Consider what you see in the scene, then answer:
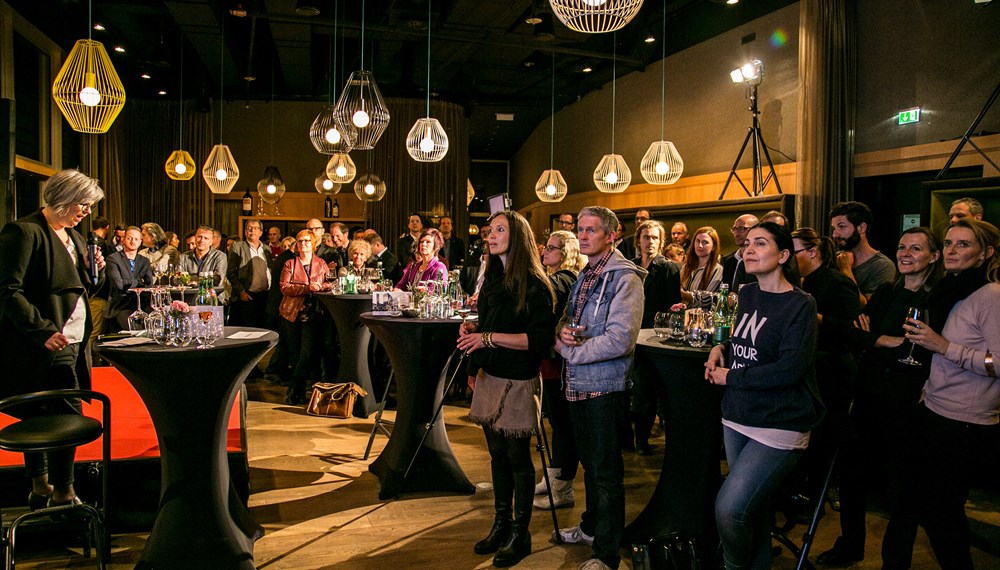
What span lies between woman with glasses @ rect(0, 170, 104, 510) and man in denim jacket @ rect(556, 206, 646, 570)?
2.38 m

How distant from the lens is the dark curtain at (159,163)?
13.3 metres

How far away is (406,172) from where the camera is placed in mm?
13484

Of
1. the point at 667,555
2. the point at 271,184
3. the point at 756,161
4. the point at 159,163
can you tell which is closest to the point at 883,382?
the point at 667,555

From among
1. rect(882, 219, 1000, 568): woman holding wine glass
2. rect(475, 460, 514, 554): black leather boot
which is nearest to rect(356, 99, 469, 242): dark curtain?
rect(475, 460, 514, 554): black leather boot

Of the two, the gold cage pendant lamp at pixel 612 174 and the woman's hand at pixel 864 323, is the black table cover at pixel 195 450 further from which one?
the gold cage pendant lamp at pixel 612 174

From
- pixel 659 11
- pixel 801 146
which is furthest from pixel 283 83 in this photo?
pixel 801 146

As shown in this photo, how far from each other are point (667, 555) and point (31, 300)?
10.2 ft

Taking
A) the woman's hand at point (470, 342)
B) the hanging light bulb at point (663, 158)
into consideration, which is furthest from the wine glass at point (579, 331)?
the hanging light bulb at point (663, 158)

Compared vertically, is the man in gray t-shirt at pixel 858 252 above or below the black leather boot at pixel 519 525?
above

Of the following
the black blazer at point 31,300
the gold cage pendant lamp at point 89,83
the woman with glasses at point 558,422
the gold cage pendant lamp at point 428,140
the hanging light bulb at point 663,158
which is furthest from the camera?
the hanging light bulb at point 663,158

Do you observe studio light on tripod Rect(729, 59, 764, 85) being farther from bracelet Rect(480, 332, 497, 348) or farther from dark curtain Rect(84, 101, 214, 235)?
dark curtain Rect(84, 101, 214, 235)

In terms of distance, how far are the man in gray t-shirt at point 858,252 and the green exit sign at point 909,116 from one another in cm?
329

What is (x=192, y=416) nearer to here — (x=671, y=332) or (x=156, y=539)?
(x=156, y=539)

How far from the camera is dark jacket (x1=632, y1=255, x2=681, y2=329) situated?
520cm
